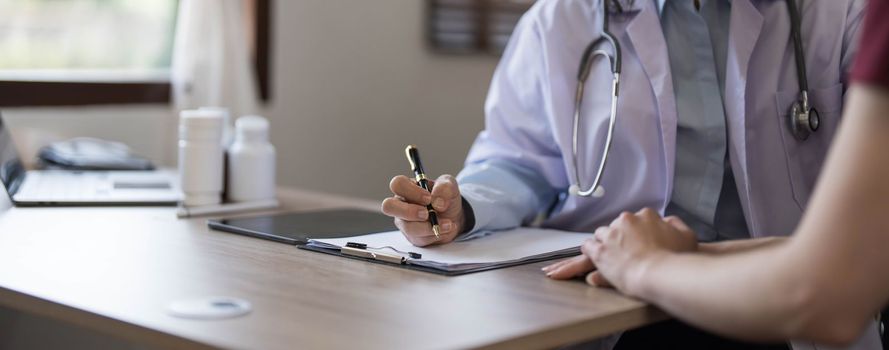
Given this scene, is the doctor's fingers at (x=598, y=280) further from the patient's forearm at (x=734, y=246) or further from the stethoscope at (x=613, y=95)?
the stethoscope at (x=613, y=95)

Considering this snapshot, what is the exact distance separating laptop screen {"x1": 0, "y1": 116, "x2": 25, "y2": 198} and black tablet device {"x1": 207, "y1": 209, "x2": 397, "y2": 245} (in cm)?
47

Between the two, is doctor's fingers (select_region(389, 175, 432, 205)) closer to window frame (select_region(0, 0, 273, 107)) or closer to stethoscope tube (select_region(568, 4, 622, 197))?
stethoscope tube (select_region(568, 4, 622, 197))

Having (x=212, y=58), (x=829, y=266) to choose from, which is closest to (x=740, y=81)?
(x=829, y=266)

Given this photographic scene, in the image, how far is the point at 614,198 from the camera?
167 centimetres

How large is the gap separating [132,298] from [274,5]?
7.61 ft

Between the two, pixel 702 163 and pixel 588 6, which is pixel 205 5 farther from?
pixel 702 163

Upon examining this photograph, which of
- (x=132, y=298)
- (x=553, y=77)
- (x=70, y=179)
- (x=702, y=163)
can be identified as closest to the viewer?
(x=132, y=298)

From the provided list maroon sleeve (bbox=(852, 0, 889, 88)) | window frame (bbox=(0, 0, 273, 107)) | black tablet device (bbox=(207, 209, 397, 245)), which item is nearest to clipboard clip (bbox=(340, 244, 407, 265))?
black tablet device (bbox=(207, 209, 397, 245))

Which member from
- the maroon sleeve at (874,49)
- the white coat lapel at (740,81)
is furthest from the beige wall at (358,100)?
the maroon sleeve at (874,49)

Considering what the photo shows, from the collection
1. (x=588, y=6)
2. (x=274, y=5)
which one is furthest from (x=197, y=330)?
(x=274, y=5)

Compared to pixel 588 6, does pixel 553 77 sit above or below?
below

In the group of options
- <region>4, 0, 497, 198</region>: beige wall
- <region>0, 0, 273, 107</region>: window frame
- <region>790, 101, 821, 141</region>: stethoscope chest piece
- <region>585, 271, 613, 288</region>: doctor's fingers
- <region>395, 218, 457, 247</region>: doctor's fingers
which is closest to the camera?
<region>585, 271, 613, 288</region>: doctor's fingers

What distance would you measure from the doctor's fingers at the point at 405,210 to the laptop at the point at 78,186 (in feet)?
1.90

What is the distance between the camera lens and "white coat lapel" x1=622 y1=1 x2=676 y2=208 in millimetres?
1584
